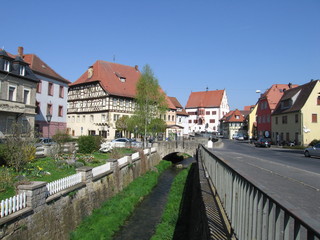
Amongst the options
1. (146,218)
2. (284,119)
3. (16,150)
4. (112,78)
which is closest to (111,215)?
(146,218)

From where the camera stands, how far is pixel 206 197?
6.61 m

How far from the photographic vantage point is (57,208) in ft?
30.8

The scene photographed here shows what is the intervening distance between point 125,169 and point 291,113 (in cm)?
3357

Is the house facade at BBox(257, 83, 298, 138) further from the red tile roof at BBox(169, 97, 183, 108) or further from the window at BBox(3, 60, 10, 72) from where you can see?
the window at BBox(3, 60, 10, 72)

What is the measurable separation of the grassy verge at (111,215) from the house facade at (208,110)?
86.0m

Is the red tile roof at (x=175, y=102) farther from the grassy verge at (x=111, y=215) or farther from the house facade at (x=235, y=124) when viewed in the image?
the grassy verge at (x=111, y=215)

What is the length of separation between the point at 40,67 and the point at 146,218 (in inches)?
1193

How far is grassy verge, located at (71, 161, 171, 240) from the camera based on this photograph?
10.5m

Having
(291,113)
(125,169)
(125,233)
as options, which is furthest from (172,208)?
(291,113)

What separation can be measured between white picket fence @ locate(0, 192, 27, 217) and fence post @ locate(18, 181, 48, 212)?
0.12 m

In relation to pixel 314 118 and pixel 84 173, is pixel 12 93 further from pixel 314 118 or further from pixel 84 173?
pixel 314 118

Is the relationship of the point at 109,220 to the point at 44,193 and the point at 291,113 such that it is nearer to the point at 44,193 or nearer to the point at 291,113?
the point at 44,193

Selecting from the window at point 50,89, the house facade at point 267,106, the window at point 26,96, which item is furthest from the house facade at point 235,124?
the window at point 26,96

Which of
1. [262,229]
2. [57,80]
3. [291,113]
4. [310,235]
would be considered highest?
[57,80]
